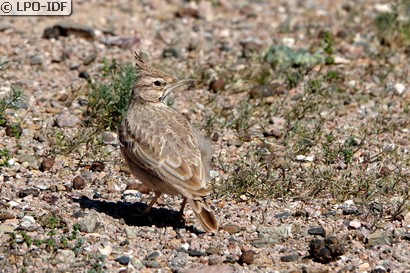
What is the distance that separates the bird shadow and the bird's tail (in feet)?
1.52

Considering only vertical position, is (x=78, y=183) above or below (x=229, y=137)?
below

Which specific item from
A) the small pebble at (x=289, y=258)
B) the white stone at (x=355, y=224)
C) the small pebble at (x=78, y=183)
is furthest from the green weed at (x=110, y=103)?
the small pebble at (x=289, y=258)

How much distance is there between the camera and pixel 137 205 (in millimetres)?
8148

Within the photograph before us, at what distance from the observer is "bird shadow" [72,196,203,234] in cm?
775

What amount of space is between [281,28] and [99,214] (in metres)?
6.40

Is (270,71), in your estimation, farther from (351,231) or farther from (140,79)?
(351,231)

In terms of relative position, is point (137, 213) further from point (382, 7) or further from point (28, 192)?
point (382, 7)

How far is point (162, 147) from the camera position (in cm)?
756

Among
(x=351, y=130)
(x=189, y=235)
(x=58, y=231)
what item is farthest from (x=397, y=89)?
(x=58, y=231)

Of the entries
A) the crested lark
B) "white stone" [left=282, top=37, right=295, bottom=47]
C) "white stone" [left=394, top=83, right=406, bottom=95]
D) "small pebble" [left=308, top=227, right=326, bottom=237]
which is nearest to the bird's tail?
the crested lark

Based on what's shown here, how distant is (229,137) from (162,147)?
2.34 metres

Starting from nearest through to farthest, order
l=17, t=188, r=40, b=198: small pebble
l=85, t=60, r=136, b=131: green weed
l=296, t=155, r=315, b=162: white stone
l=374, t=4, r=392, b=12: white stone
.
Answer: l=17, t=188, r=40, b=198: small pebble < l=296, t=155, r=315, b=162: white stone < l=85, t=60, r=136, b=131: green weed < l=374, t=4, r=392, b=12: white stone

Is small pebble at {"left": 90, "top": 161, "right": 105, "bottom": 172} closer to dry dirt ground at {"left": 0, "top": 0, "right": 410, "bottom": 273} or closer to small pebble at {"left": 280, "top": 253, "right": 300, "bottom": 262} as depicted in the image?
dry dirt ground at {"left": 0, "top": 0, "right": 410, "bottom": 273}

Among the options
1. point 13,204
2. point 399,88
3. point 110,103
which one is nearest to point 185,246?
point 13,204
